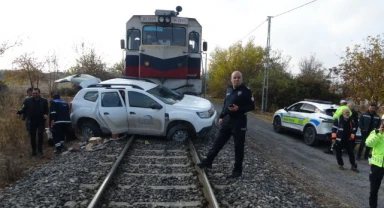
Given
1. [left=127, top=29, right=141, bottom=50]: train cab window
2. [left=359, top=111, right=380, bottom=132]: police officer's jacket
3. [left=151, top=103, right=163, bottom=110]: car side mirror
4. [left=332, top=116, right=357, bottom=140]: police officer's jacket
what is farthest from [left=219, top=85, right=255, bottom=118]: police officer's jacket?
[left=127, top=29, right=141, bottom=50]: train cab window

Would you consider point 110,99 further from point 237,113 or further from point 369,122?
point 369,122

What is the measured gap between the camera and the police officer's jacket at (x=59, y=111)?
29.1ft

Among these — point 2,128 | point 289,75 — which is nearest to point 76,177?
point 2,128

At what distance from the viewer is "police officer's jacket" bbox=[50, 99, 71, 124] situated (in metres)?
8.88

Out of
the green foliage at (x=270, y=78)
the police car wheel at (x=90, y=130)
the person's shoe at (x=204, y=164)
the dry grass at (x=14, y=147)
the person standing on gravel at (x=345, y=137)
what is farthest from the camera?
the green foliage at (x=270, y=78)

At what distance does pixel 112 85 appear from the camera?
1013cm

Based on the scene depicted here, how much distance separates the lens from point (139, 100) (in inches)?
377

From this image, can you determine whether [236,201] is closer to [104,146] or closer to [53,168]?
[53,168]

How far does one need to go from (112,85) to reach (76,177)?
4.40m

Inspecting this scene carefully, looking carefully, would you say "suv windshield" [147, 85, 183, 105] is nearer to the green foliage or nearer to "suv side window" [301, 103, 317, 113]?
"suv side window" [301, 103, 317, 113]

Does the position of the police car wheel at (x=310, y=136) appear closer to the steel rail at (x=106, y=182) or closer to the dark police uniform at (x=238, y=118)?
the dark police uniform at (x=238, y=118)

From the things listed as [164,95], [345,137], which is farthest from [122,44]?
[345,137]

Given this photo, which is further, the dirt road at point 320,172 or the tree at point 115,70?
the tree at point 115,70

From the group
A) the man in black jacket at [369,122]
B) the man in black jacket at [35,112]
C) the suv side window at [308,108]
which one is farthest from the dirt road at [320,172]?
the man in black jacket at [35,112]
